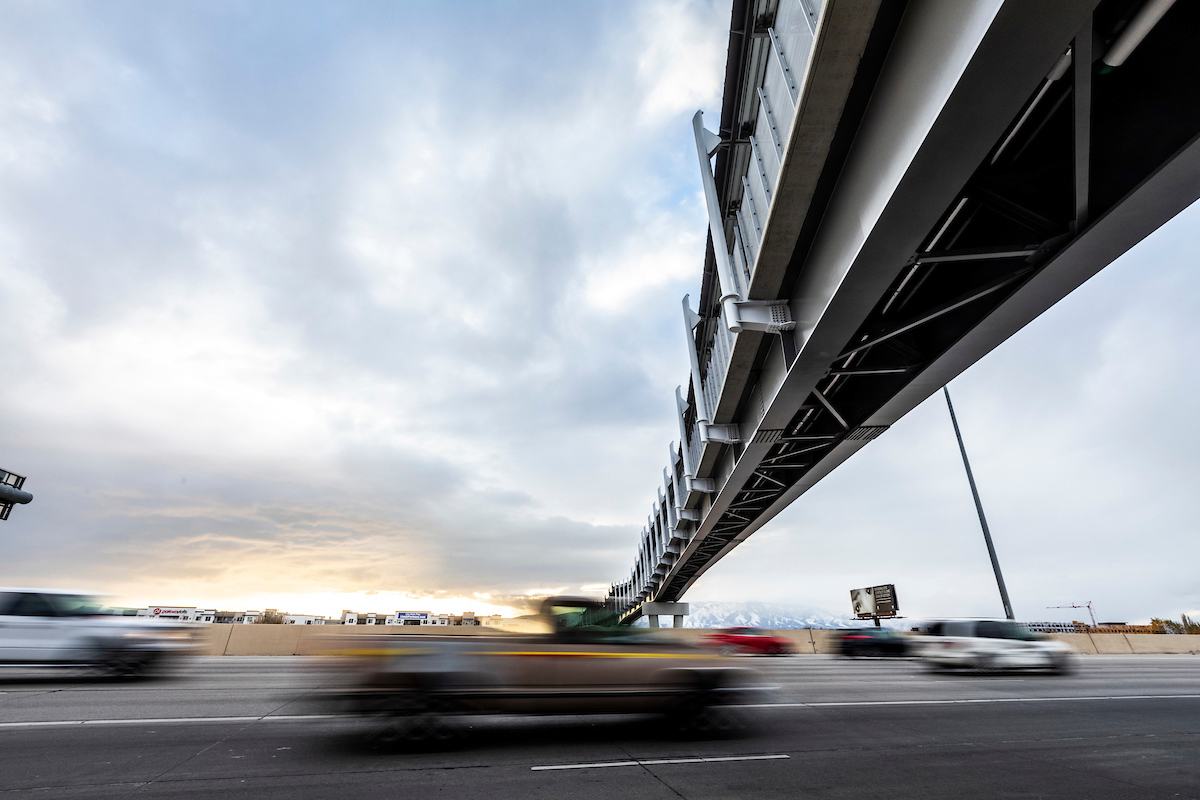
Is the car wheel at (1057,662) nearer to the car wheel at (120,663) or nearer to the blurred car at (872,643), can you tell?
the blurred car at (872,643)

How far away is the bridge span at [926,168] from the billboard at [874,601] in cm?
2903

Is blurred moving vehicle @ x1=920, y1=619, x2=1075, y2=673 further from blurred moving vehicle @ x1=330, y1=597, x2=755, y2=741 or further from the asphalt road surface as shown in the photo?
blurred moving vehicle @ x1=330, y1=597, x2=755, y2=741

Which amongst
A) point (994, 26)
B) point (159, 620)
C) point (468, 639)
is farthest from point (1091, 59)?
point (159, 620)

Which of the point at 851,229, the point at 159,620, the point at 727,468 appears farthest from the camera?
the point at 727,468

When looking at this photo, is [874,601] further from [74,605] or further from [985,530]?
[74,605]

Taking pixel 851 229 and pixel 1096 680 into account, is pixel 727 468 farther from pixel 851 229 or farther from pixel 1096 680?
pixel 851 229

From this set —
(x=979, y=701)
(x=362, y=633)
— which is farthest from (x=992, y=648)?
(x=362, y=633)

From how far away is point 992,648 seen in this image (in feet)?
45.2

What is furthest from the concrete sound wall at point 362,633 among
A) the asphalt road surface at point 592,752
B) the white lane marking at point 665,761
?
the white lane marking at point 665,761

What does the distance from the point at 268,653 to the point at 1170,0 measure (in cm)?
2539

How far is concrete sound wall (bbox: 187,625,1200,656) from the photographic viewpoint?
1919cm

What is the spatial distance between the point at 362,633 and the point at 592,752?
7672 mm

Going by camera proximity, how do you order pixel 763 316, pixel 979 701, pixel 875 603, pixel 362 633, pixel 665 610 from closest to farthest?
pixel 979 701 → pixel 763 316 → pixel 362 633 → pixel 875 603 → pixel 665 610

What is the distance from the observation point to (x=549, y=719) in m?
7.02
